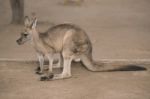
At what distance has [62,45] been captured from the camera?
4508 mm

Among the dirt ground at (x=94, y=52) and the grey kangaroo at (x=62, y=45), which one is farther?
the grey kangaroo at (x=62, y=45)

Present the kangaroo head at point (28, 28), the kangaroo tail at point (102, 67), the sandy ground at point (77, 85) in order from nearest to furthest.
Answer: the sandy ground at point (77, 85)
the kangaroo head at point (28, 28)
the kangaroo tail at point (102, 67)

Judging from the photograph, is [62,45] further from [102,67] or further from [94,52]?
[94,52]

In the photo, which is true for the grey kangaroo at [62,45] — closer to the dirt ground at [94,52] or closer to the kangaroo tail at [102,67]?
the kangaroo tail at [102,67]

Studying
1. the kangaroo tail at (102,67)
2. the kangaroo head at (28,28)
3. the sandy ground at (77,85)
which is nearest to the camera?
the sandy ground at (77,85)

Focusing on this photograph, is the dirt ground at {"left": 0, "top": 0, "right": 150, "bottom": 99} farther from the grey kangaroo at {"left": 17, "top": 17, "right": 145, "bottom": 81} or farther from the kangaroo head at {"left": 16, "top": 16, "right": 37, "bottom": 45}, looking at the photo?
the kangaroo head at {"left": 16, "top": 16, "right": 37, "bottom": 45}

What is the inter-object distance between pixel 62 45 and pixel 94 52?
3.76 ft

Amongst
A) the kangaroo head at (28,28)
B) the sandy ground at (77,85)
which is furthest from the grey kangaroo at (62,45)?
the sandy ground at (77,85)

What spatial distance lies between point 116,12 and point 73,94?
5248 mm

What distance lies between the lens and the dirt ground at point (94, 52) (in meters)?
4.09

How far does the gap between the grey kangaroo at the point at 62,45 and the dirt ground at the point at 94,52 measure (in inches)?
4.3

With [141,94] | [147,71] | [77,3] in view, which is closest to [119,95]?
[141,94]

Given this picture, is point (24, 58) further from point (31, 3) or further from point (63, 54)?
point (31, 3)

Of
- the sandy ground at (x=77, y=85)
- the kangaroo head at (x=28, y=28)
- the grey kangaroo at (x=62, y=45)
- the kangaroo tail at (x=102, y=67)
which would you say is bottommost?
the sandy ground at (x=77, y=85)
